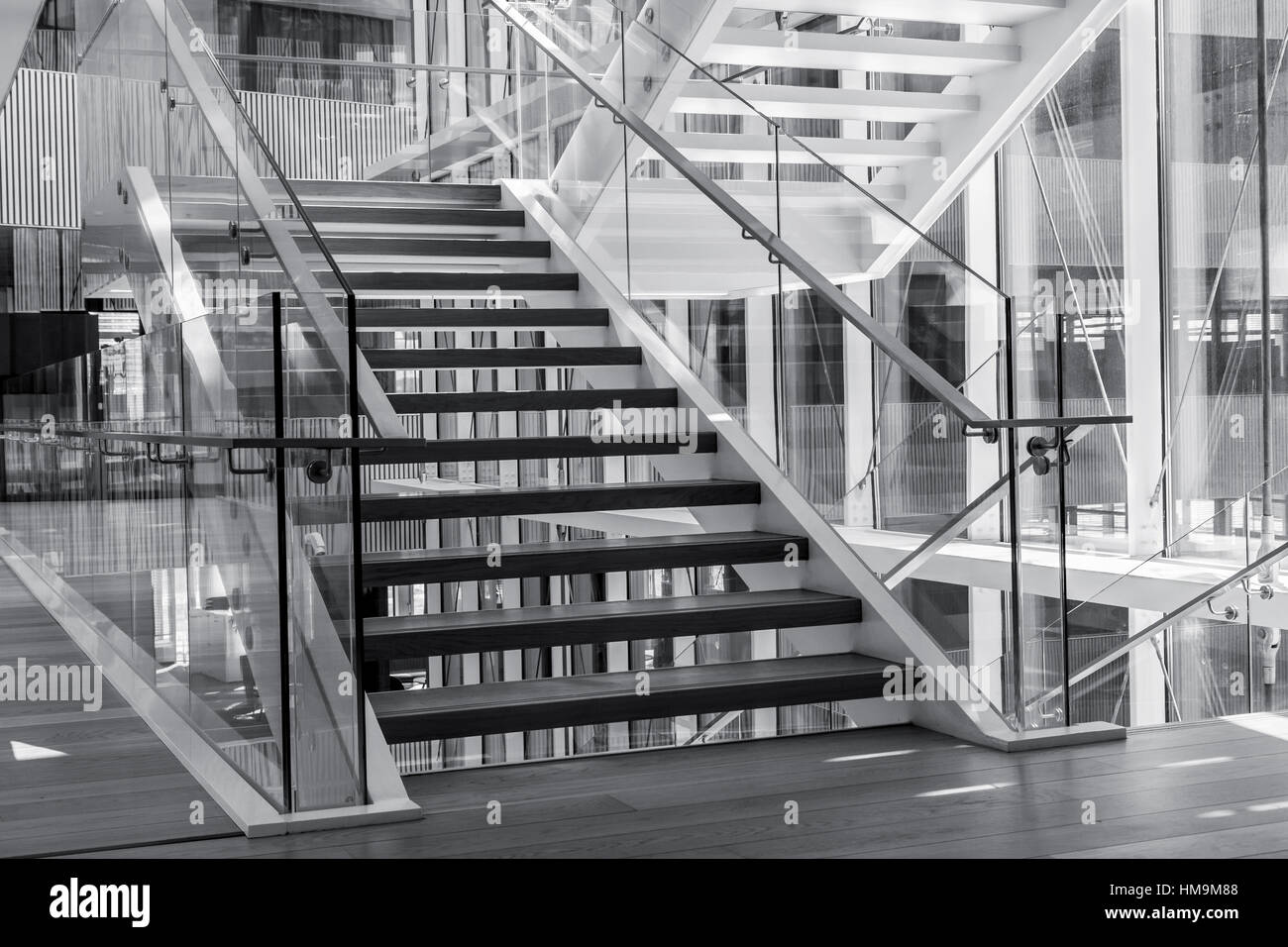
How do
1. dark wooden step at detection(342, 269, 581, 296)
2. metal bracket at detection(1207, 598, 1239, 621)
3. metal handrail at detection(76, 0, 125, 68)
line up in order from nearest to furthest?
metal bracket at detection(1207, 598, 1239, 621), dark wooden step at detection(342, 269, 581, 296), metal handrail at detection(76, 0, 125, 68)

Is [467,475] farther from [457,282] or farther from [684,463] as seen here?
[684,463]

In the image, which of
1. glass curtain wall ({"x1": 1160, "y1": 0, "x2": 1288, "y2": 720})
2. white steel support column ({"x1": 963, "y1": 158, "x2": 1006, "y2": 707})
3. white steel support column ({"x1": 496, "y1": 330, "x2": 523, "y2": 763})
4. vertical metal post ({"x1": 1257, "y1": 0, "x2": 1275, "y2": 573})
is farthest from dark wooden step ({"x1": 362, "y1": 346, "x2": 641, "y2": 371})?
white steel support column ({"x1": 496, "y1": 330, "x2": 523, "y2": 763})

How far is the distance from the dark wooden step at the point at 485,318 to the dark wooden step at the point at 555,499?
3.39ft

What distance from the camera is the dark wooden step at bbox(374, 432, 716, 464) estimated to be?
15.2 feet

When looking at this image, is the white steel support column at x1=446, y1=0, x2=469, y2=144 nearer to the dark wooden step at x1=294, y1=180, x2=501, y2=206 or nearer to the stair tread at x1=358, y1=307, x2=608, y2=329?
the dark wooden step at x1=294, y1=180, x2=501, y2=206

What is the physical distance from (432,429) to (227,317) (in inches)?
418

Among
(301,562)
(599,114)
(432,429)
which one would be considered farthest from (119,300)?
(432,429)

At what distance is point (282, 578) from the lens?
10.5 ft

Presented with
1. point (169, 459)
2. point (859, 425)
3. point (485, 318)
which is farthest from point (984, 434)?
point (485, 318)

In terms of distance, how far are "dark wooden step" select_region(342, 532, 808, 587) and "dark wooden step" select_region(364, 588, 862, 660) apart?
115 millimetres

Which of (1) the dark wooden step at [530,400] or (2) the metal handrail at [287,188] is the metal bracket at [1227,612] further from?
(2) the metal handrail at [287,188]

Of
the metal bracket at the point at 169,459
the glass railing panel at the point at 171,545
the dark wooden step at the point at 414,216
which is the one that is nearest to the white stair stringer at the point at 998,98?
the dark wooden step at the point at 414,216
